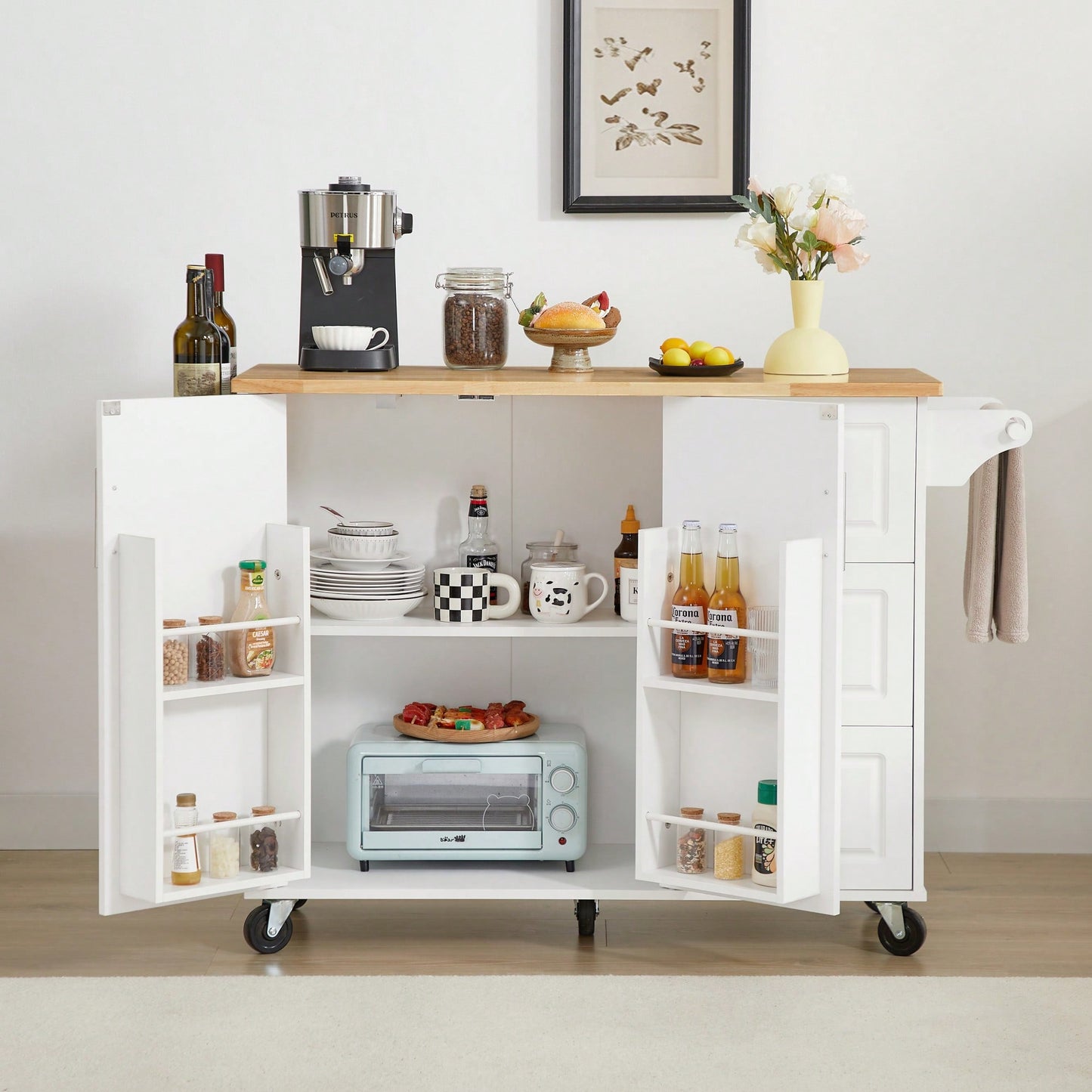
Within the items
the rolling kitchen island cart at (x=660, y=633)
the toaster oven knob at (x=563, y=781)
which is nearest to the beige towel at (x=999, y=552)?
the rolling kitchen island cart at (x=660, y=633)

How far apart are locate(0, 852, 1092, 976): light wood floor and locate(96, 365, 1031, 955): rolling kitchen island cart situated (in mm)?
90

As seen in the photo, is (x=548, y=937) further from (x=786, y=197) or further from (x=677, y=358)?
(x=786, y=197)

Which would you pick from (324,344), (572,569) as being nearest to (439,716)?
(572,569)

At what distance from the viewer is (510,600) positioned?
2662 millimetres

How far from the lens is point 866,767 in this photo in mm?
2477

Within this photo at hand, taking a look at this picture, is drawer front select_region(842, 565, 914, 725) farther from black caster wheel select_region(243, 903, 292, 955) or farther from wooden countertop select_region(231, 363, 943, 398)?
black caster wheel select_region(243, 903, 292, 955)

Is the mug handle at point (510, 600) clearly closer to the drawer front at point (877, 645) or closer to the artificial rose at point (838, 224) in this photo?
the drawer front at point (877, 645)

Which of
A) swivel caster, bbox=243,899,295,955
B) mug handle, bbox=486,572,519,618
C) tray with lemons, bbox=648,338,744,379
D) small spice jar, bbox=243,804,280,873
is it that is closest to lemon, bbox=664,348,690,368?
tray with lemons, bbox=648,338,744,379

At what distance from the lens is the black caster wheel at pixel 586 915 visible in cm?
258

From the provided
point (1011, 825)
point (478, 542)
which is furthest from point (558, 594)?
point (1011, 825)

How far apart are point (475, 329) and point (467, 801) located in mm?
952

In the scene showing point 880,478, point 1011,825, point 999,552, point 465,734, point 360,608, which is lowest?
point 1011,825

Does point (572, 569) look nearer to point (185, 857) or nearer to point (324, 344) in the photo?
point (324, 344)

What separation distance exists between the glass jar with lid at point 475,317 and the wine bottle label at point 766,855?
3.41 feet
